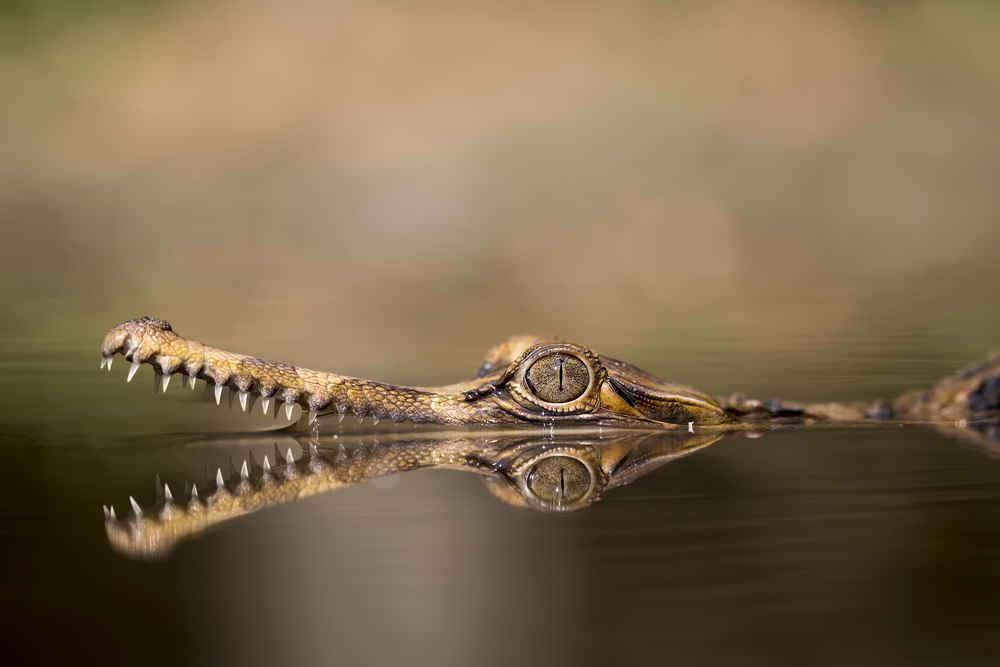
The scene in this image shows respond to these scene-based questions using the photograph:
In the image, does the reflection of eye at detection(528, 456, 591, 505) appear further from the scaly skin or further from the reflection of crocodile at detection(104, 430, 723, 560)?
the scaly skin

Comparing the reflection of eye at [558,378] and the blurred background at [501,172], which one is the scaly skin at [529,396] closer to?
the reflection of eye at [558,378]

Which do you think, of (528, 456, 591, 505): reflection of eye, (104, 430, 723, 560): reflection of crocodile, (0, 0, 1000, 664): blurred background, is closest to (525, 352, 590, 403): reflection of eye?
(104, 430, 723, 560): reflection of crocodile

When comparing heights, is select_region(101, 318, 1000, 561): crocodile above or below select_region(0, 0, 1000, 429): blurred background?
below

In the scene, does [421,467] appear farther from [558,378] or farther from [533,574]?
[533,574]

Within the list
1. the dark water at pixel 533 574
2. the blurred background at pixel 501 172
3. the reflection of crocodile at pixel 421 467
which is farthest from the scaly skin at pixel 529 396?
the blurred background at pixel 501 172

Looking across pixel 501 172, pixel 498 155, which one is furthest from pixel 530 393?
pixel 498 155

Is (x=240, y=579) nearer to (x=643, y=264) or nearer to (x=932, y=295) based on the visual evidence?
(x=932, y=295)

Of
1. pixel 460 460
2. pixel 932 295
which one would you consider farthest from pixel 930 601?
pixel 932 295
